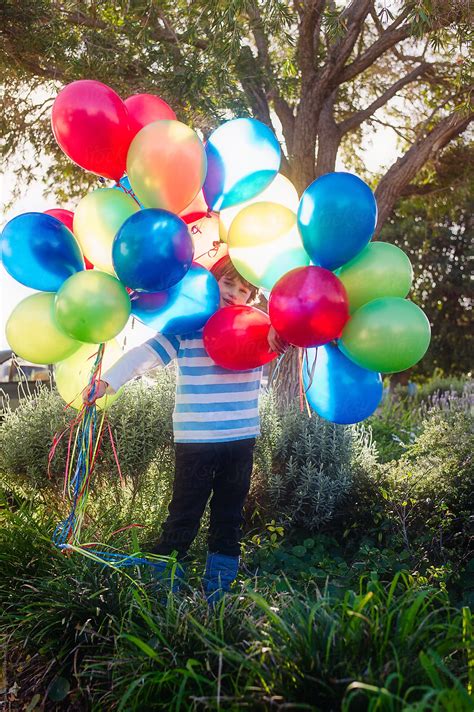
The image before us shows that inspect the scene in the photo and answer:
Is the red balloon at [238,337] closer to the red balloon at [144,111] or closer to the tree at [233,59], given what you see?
the red balloon at [144,111]

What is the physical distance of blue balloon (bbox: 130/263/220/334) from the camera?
2.32 metres

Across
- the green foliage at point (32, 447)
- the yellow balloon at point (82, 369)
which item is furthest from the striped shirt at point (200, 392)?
the green foliage at point (32, 447)

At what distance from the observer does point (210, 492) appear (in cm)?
266

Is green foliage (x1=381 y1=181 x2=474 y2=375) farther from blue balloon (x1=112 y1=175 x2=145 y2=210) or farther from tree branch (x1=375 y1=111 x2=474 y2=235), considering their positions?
blue balloon (x1=112 y1=175 x2=145 y2=210)

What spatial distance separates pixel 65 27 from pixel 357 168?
15.0ft

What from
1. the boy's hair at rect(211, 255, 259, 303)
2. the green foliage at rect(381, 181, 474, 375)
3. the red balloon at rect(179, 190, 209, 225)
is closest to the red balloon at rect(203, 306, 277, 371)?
the boy's hair at rect(211, 255, 259, 303)

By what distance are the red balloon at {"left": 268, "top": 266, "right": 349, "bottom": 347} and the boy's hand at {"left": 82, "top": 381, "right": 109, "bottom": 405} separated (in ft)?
2.31

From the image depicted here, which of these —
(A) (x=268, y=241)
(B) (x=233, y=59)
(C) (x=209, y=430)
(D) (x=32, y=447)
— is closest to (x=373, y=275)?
(A) (x=268, y=241)

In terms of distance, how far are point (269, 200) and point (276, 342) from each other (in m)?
0.57

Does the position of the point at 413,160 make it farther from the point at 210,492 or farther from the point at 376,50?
the point at 210,492

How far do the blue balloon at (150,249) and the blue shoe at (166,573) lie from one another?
99 cm

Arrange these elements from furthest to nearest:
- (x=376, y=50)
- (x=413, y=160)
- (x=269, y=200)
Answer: (x=413, y=160) < (x=376, y=50) < (x=269, y=200)

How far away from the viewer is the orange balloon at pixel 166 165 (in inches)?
84.0

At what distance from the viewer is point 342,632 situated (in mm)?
1637
